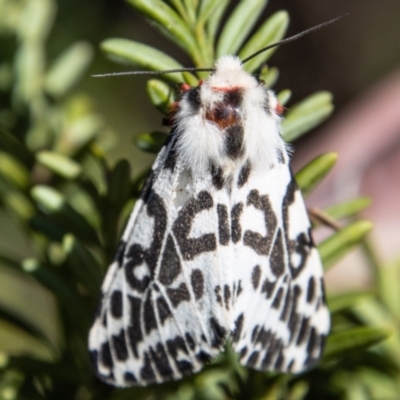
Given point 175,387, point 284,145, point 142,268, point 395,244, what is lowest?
point 395,244

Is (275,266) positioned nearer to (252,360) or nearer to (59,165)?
(252,360)

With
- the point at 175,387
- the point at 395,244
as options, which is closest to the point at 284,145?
the point at 175,387

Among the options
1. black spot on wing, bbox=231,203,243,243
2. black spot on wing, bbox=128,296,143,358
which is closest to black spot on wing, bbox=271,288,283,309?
black spot on wing, bbox=231,203,243,243

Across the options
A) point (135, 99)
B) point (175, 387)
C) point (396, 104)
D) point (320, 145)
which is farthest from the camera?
point (135, 99)

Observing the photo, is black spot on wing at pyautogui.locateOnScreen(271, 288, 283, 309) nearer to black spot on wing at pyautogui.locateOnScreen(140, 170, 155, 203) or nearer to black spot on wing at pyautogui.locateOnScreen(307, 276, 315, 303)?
black spot on wing at pyautogui.locateOnScreen(307, 276, 315, 303)

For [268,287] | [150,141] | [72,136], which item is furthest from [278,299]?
[72,136]

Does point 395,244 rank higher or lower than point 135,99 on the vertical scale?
lower

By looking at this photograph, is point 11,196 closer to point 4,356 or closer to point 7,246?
point 4,356
